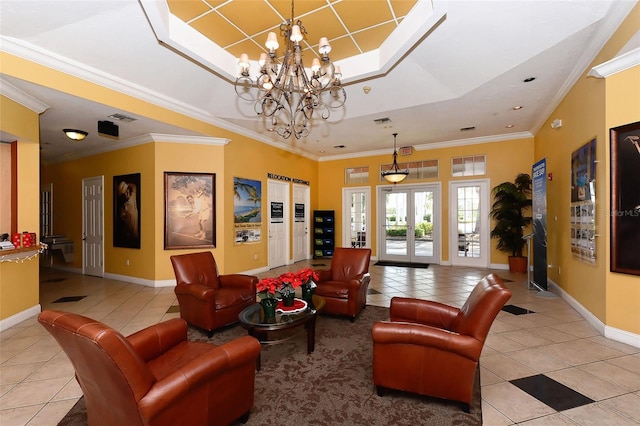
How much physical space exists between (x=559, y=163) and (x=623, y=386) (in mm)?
3747

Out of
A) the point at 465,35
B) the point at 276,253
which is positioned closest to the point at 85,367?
the point at 465,35

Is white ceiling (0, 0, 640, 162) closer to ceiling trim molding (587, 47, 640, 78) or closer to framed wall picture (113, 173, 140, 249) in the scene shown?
ceiling trim molding (587, 47, 640, 78)

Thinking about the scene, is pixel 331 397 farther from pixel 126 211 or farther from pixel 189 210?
pixel 126 211

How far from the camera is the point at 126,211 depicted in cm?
609

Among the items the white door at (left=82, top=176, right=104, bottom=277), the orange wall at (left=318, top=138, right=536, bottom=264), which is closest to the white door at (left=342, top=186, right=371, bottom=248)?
the orange wall at (left=318, top=138, right=536, bottom=264)

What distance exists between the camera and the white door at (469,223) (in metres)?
7.34

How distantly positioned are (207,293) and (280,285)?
0.99 m

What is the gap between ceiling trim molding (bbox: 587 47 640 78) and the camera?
287cm

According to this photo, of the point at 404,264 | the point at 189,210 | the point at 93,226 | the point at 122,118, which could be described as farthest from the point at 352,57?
the point at 93,226

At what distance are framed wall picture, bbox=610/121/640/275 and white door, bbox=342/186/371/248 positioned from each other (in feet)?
19.2

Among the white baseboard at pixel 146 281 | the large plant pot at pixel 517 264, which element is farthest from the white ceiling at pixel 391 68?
the large plant pot at pixel 517 264

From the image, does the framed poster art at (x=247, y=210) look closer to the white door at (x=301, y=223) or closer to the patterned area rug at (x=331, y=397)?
the white door at (x=301, y=223)

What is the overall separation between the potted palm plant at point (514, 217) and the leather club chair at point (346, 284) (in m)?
4.29

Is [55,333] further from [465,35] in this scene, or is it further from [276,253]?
[276,253]
